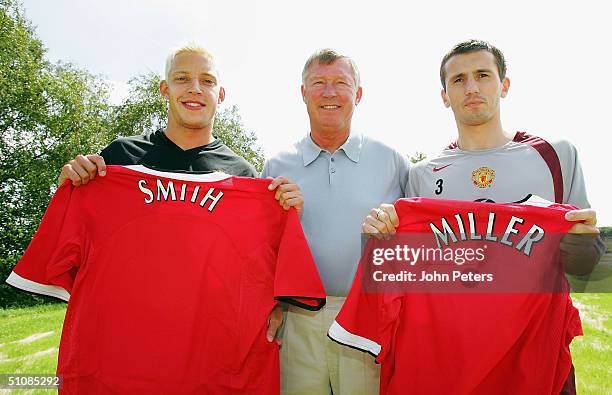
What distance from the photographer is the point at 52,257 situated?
2.74 metres

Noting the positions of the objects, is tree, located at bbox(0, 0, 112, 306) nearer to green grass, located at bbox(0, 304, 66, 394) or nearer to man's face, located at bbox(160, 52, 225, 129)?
green grass, located at bbox(0, 304, 66, 394)

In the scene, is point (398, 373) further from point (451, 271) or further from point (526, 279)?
point (526, 279)

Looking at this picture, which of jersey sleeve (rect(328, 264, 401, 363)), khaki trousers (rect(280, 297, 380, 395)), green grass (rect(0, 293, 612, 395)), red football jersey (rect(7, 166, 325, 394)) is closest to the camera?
jersey sleeve (rect(328, 264, 401, 363))

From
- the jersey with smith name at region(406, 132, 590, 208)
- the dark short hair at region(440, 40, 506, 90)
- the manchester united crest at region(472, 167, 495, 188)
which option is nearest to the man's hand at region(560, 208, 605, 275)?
the jersey with smith name at region(406, 132, 590, 208)

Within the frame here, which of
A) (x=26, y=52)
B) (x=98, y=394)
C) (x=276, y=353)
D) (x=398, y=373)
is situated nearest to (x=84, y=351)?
(x=98, y=394)

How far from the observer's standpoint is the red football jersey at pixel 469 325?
232 centimetres

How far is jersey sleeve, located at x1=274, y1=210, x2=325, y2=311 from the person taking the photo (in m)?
2.66

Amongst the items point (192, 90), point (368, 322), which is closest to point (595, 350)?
point (368, 322)

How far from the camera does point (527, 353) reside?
2.34 meters

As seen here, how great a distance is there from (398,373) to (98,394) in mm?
1732

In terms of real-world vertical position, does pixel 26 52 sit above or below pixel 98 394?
above

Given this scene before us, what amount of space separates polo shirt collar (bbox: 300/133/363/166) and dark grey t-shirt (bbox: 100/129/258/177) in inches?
17.1

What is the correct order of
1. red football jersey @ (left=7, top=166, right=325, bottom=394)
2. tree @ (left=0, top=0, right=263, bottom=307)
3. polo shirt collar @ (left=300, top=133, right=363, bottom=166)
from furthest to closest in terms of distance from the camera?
tree @ (left=0, top=0, right=263, bottom=307)
polo shirt collar @ (left=300, top=133, right=363, bottom=166)
red football jersey @ (left=7, top=166, right=325, bottom=394)

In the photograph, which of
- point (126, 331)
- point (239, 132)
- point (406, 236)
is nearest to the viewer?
point (406, 236)
